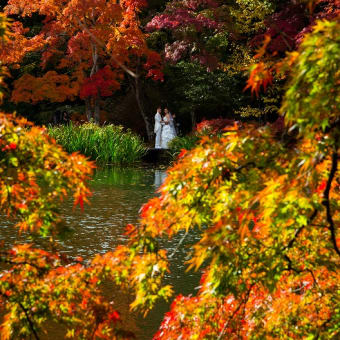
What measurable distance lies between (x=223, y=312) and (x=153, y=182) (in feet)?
46.3

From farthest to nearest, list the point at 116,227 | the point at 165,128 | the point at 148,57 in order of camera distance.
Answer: the point at 148,57 < the point at 165,128 < the point at 116,227

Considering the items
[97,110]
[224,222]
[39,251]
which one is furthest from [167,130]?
[224,222]

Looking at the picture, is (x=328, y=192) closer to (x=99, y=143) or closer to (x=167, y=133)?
(x=99, y=143)

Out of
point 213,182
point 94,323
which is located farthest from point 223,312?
point 213,182

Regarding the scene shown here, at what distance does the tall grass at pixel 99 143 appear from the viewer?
2348cm

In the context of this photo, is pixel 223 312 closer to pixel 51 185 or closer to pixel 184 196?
pixel 184 196

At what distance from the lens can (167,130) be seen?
2795 centimetres

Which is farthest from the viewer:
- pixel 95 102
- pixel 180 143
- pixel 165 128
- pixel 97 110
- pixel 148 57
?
pixel 95 102

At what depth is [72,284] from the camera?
4.35 meters

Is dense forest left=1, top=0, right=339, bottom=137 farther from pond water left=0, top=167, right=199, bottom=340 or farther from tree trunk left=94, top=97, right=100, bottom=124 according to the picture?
pond water left=0, top=167, right=199, bottom=340

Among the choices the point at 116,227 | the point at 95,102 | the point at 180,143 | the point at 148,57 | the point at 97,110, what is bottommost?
the point at 180,143

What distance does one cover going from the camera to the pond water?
7.30m

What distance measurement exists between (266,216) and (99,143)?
2032 cm

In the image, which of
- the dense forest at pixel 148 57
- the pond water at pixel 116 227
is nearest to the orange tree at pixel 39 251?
the pond water at pixel 116 227
